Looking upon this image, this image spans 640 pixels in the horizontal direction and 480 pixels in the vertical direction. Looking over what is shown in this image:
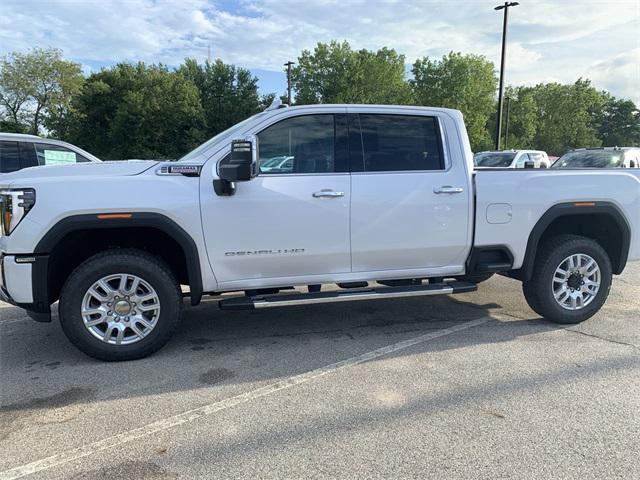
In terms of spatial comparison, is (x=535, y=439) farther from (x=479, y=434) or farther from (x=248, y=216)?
(x=248, y=216)

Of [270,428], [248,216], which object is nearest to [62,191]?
[248,216]

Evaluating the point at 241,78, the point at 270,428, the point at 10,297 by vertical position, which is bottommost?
the point at 270,428

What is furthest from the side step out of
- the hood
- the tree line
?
the tree line

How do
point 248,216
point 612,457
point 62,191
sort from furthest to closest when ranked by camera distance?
point 248,216 < point 62,191 < point 612,457

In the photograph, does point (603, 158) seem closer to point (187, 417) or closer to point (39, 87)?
point (187, 417)

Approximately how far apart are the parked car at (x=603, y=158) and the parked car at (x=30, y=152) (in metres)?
11.6

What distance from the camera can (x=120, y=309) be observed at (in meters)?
4.06

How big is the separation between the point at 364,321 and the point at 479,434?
2.32 metres

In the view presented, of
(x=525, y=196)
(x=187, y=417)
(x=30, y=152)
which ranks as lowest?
(x=187, y=417)

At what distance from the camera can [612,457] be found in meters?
2.76

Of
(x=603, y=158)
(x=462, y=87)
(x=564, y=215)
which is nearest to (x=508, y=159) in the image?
(x=603, y=158)

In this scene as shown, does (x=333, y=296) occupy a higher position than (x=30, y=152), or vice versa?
(x=30, y=152)

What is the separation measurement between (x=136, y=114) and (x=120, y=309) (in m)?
41.1

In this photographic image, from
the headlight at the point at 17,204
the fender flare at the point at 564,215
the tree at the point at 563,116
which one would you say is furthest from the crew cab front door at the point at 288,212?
the tree at the point at 563,116
